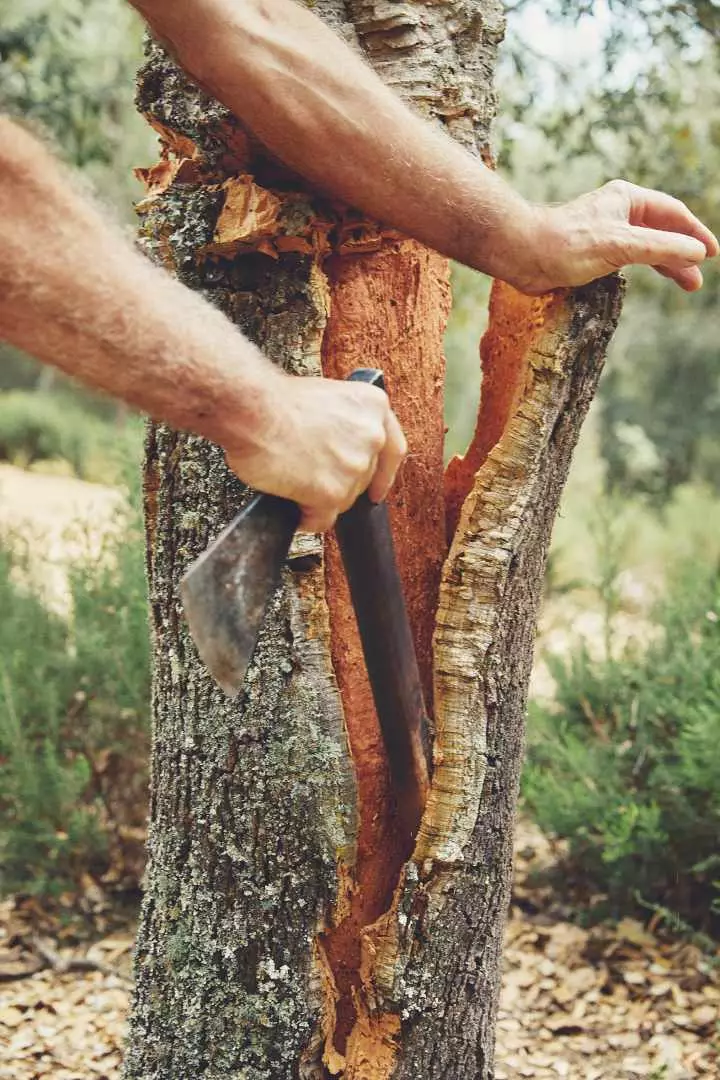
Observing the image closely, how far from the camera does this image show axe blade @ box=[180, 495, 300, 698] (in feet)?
4.07

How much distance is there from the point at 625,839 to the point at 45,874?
5.93ft

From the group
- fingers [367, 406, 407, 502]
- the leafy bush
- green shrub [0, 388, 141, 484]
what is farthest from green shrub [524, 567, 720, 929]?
green shrub [0, 388, 141, 484]

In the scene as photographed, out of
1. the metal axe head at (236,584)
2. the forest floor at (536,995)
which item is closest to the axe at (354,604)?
the metal axe head at (236,584)

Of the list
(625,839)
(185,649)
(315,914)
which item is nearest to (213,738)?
(185,649)

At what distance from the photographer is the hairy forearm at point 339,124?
157 cm

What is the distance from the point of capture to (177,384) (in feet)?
4.12

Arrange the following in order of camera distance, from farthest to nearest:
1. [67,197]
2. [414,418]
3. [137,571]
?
[137,571]
[414,418]
[67,197]

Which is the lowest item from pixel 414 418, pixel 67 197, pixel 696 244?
pixel 67 197

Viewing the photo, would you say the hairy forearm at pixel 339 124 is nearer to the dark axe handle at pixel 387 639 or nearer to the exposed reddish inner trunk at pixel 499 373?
the exposed reddish inner trunk at pixel 499 373

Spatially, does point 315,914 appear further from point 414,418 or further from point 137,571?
point 137,571

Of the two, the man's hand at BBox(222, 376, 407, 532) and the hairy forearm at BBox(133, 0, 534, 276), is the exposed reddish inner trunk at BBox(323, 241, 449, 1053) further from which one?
the man's hand at BBox(222, 376, 407, 532)

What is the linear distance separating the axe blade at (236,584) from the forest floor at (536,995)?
1.65 meters

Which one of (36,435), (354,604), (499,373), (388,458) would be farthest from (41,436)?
(388,458)

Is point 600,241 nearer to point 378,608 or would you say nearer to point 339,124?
point 339,124
